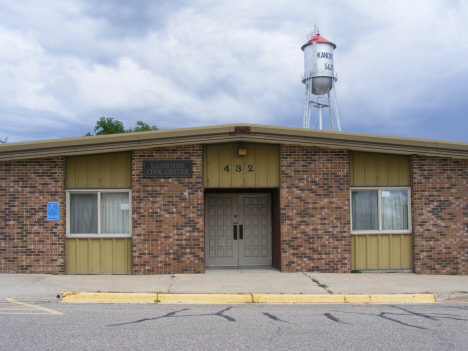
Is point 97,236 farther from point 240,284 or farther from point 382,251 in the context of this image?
point 382,251

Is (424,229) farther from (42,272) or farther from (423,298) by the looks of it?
(42,272)

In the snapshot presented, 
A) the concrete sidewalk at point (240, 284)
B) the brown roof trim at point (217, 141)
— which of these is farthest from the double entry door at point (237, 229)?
the brown roof trim at point (217, 141)

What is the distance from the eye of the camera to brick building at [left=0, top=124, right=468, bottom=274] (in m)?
11.0

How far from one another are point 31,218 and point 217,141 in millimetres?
4893

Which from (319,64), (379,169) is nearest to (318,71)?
(319,64)

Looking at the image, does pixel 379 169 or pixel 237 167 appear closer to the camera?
pixel 237 167

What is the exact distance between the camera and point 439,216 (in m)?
11.6

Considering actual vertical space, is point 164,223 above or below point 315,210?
below

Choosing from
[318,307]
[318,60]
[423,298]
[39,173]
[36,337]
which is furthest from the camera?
[318,60]

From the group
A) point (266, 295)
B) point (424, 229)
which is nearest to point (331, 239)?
point (424, 229)

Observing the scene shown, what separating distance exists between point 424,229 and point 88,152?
8.59m

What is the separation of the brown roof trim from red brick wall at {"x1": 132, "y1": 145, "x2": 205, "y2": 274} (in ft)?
1.78

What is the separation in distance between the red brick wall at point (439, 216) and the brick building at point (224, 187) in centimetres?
3

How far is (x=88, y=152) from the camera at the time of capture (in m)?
10.7
